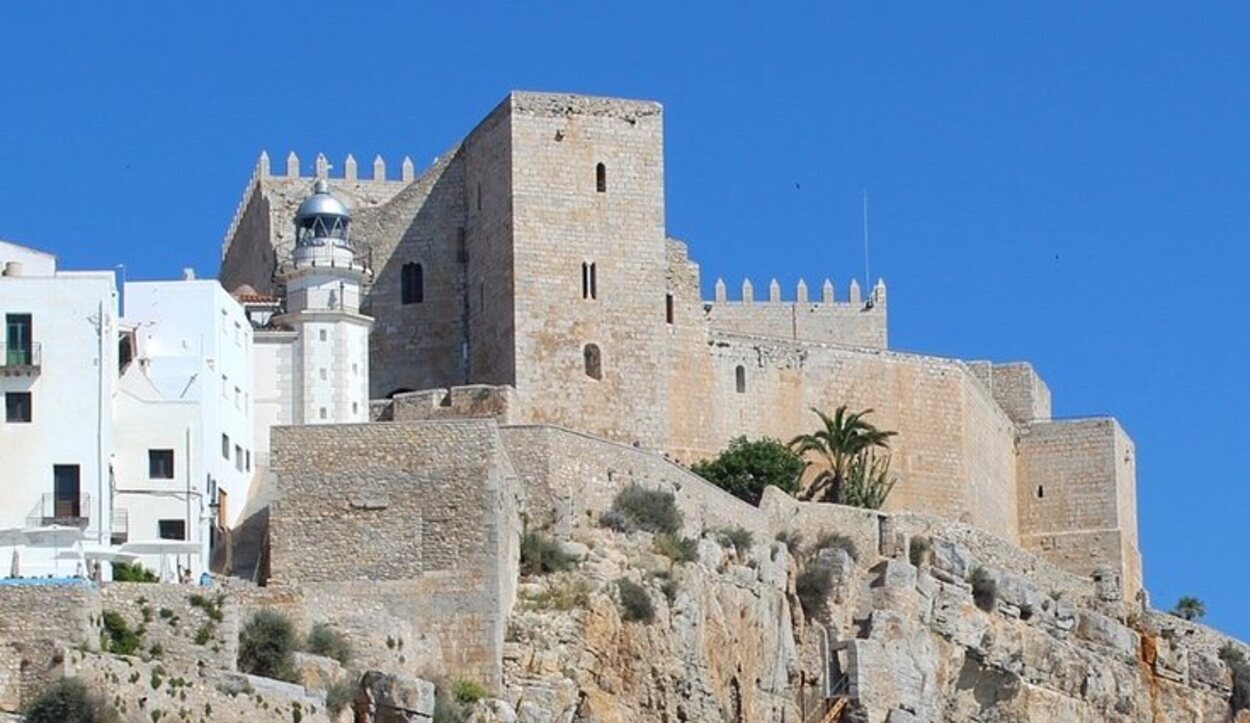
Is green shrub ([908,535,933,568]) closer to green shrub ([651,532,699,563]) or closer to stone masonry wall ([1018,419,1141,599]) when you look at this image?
green shrub ([651,532,699,563])

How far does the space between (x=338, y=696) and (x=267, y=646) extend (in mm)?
1101

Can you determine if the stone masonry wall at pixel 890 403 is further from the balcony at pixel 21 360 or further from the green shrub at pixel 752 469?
the balcony at pixel 21 360

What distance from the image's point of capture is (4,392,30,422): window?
47812mm

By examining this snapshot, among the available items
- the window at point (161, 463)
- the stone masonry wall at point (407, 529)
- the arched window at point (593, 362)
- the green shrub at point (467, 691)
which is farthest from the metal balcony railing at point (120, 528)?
the arched window at point (593, 362)

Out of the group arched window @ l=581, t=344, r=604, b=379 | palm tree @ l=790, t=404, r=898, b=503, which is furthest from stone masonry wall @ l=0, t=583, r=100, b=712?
palm tree @ l=790, t=404, r=898, b=503

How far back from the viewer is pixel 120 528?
48.4m

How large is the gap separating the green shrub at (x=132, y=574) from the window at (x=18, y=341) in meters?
2.86

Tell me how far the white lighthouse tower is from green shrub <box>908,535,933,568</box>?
32.7 ft

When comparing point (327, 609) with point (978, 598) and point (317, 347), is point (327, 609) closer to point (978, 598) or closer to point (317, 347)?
point (317, 347)

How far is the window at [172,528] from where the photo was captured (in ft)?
160

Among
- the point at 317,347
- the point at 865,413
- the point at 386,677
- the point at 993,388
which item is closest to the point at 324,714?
the point at 386,677

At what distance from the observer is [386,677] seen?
45812 mm

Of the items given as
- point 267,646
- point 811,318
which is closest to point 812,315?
point 811,318

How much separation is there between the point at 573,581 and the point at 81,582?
895 cm
